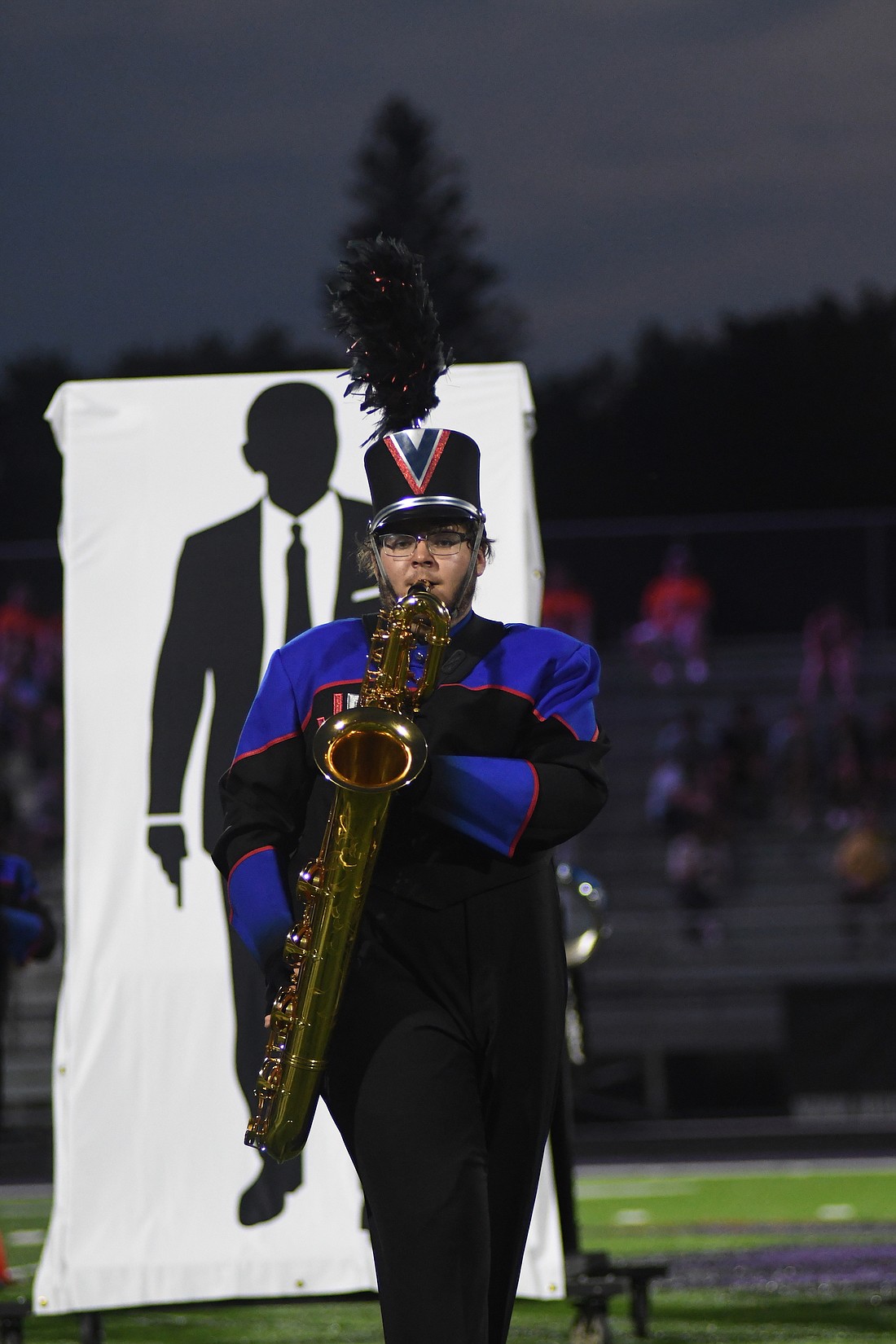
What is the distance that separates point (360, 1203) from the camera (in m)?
5.09

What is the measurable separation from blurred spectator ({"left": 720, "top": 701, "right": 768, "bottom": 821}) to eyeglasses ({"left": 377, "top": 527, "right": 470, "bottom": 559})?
15.2 meters

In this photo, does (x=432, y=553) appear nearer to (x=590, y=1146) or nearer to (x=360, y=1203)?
(x=360, y=1203)

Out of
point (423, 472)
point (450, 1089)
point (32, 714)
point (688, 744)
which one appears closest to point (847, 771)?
point (688, 744)

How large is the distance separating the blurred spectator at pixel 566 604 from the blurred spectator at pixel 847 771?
2524 mm

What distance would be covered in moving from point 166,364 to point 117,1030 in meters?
33.9

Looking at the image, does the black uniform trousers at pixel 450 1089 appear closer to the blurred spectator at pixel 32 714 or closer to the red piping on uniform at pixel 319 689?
the red piping on uniform at pixel 319 689

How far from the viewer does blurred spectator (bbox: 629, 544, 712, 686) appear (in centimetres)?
1889

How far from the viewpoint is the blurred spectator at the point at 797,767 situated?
18.5 m

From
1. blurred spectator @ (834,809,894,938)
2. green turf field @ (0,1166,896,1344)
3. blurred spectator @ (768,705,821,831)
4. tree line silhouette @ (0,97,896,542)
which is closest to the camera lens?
green turf field @ (0,1166,896,1344)

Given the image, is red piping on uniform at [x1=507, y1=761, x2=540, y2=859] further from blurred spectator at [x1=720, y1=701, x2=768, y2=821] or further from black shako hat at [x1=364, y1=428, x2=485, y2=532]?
blurred spectator at [x1=720, y1=701, x2=768, y2=821]

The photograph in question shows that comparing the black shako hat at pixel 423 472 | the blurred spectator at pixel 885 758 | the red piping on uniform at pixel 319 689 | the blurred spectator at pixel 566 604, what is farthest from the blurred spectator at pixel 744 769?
the red piping on uniform at pixel 319 689

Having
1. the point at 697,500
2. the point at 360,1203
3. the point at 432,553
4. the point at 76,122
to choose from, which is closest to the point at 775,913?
the point at 360,1203

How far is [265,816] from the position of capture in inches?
124

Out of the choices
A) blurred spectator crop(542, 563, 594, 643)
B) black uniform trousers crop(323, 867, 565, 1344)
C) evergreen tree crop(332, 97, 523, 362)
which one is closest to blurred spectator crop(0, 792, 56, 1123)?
black uniform trousers crop(323, 867, 565, 1344)
